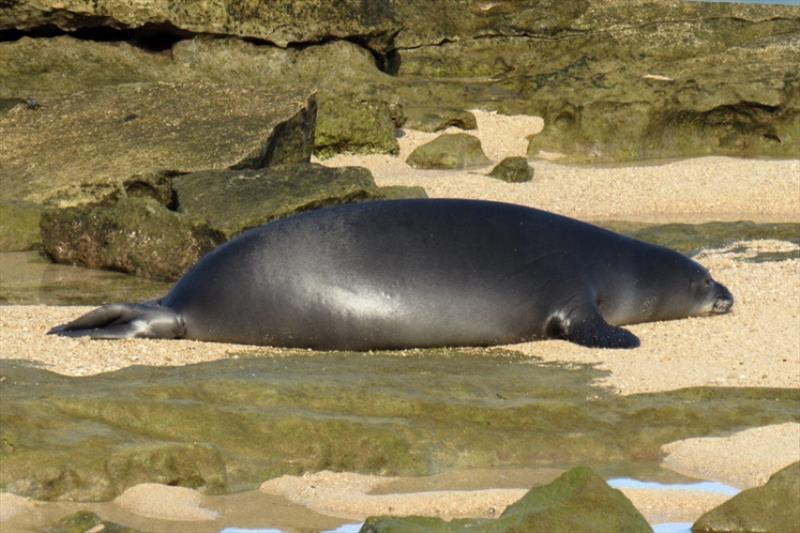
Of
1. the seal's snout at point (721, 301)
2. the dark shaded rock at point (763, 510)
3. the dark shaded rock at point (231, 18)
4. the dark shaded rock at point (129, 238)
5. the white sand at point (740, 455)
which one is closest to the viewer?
the dark shaded rock at point (763, 510)

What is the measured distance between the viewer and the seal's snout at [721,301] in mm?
8141

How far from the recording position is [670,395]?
6.09 meters

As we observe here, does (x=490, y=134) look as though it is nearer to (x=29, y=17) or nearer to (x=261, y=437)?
(x=29, y=17)

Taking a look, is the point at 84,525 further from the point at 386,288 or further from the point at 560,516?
the point at 386,288

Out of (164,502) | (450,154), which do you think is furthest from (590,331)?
(450,154)

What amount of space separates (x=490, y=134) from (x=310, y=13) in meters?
3.04

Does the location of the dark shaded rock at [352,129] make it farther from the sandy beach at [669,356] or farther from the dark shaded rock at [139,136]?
the sandy beach at [669,356]

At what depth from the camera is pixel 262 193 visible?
12086 millimetres

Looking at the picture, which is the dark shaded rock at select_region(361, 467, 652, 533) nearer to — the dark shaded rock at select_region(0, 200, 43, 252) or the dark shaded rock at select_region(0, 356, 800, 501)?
the dark shaded rock at select_region(0, 356, 800, 501)

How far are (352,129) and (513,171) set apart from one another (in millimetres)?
2513

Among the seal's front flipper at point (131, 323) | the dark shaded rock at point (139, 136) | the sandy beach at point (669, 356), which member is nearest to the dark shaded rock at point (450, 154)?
the dark shaded rock at point (139, 136)

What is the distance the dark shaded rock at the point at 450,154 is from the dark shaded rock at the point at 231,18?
3.75 m

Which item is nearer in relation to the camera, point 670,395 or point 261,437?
point 261,437

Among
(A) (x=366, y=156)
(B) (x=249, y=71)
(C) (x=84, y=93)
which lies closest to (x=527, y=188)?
(A) (x=366, y=156)
